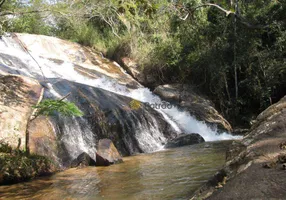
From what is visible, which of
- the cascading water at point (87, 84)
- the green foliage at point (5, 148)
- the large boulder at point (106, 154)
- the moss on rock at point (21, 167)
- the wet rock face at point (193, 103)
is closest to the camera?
the moss on rock at point (21, 167)

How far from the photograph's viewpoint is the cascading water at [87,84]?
9.38 metres

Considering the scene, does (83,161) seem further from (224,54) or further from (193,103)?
(224,54)

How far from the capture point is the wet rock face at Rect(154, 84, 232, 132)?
504 inches

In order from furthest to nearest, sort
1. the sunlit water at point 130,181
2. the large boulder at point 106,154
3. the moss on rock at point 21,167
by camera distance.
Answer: the large boulder at point 106,154
the moss on rock at point 21,167
the sunlit water at point 130,181

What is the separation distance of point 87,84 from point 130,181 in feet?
28.6

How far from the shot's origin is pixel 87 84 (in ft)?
46.3

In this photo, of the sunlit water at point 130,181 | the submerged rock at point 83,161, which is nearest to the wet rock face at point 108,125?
the submerged rock at point 83,161

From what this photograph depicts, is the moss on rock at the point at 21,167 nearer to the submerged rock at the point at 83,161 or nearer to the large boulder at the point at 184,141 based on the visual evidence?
the submerged rock at the point at 83,161

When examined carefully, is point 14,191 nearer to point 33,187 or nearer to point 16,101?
point 33,187

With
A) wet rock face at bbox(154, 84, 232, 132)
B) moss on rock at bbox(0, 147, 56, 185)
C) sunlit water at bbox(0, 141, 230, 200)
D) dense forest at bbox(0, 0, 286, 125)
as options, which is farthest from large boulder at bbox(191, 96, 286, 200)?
wet rock face at bbox(154, 84, 232, 132)

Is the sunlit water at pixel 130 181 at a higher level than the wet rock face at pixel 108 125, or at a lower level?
lower

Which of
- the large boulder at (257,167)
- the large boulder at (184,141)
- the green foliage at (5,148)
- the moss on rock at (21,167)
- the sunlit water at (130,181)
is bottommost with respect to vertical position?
the large boulder at (184,141)

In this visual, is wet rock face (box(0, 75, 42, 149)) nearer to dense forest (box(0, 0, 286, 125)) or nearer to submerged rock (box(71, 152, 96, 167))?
submerged rock (box(71, 152, 96, 167))

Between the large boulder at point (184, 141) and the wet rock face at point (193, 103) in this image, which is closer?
the large boulder at point (184, 141)
